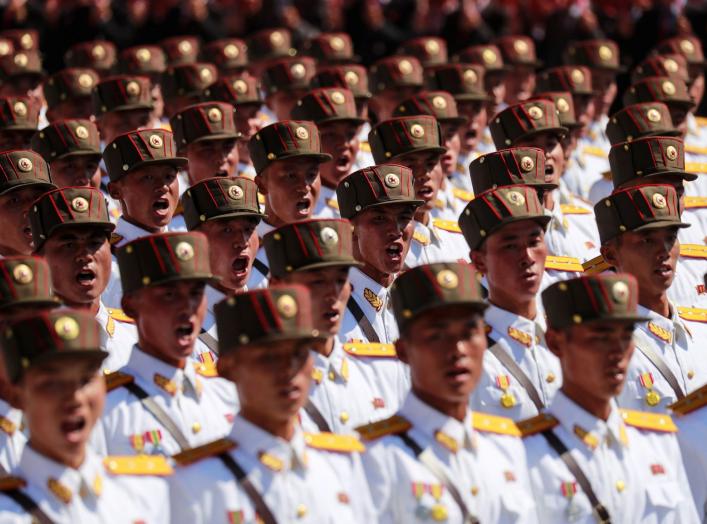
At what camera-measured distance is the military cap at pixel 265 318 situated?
703cm

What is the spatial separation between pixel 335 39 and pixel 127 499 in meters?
10.4

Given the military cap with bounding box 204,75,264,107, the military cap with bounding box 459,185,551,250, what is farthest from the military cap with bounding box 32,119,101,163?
the military cap with bounding box 459,185,551,250

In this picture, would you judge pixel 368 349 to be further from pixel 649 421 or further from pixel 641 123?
pixel 641 123

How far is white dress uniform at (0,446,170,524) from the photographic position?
267 inches

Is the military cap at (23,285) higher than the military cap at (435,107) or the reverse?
the reverse

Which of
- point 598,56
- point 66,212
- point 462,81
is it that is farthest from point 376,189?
point 598,56

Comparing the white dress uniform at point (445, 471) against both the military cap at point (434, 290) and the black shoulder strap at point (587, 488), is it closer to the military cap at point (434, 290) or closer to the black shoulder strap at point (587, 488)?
the black shoulder strap at point (587, 488)

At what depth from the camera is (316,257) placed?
881 cm

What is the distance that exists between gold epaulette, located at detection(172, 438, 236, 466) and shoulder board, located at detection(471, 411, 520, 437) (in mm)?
1158

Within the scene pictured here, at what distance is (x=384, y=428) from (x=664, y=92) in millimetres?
7327

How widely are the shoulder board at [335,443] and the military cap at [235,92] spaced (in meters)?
6.47

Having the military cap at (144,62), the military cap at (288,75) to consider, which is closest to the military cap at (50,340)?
the military cap at (288,75)

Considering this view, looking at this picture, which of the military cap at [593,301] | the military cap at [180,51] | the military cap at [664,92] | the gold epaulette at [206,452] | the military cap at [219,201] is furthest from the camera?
the military cap at [180,51]

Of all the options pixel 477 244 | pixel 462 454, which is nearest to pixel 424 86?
pixel 477 244
